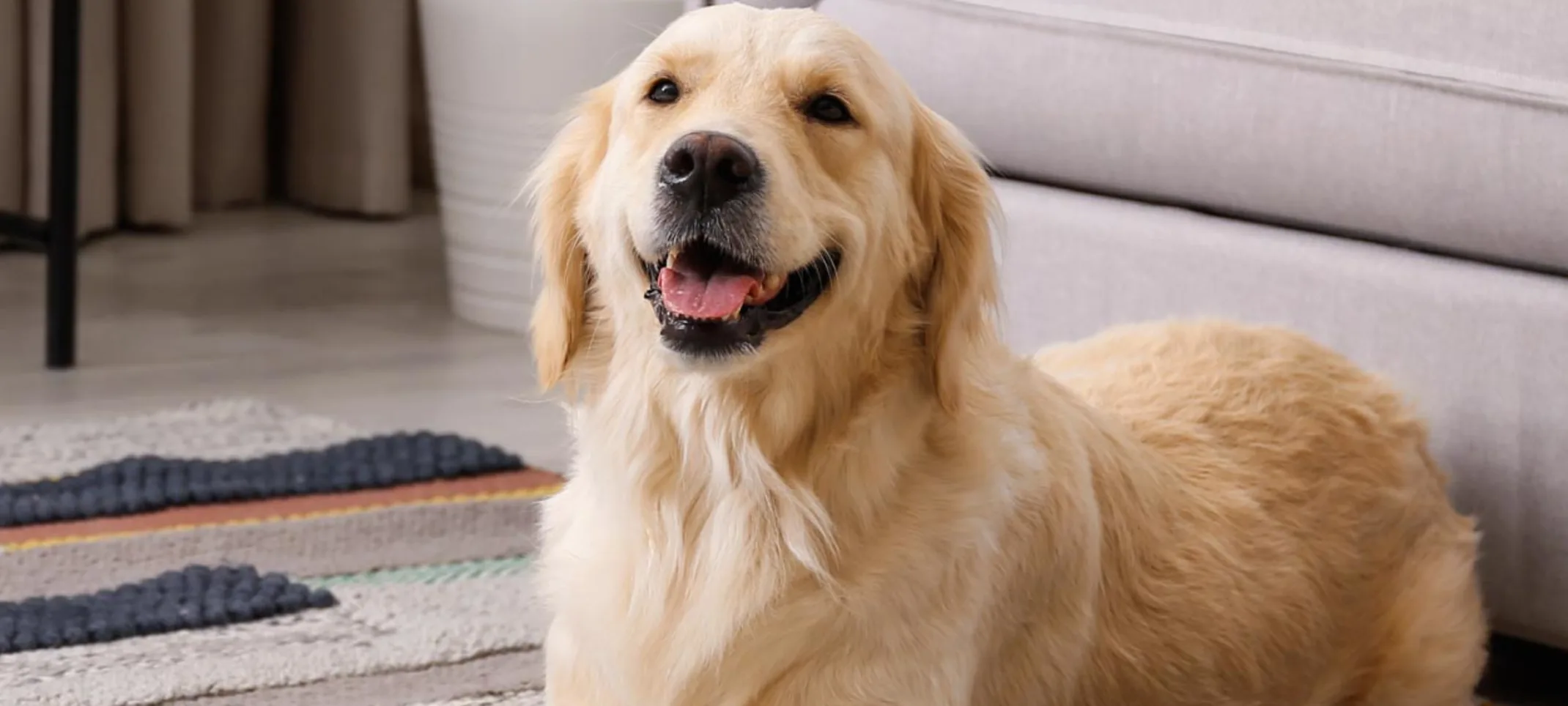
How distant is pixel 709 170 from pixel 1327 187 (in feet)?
3.04

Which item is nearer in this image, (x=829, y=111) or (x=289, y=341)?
(x=829, y=111)

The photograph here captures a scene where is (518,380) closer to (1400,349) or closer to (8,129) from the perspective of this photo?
(8,129)

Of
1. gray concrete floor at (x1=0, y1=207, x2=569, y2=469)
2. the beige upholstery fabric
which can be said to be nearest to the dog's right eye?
the beige upholstery fabric

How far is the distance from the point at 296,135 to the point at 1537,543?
3.21 m

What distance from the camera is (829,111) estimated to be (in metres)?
1.47

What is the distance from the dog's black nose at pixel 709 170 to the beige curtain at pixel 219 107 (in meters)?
2.67

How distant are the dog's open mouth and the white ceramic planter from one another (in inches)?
72.7

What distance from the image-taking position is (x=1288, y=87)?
6.75ft

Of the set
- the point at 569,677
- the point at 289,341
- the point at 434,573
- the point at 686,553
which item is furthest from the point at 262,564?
the point at 289,341

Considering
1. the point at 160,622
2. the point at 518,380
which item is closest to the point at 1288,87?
the point at 160,622

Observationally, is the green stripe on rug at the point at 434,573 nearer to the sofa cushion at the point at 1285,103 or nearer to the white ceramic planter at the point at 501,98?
the sofa cushion at the point at 1285,103

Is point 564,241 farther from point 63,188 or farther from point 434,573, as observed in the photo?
point 63,188

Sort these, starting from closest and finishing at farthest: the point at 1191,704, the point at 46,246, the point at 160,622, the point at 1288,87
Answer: the point at 1191,704 → the point at 160,622 → the point at 1288,87 → the point at 46,246

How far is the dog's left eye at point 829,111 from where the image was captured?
1466 mm
